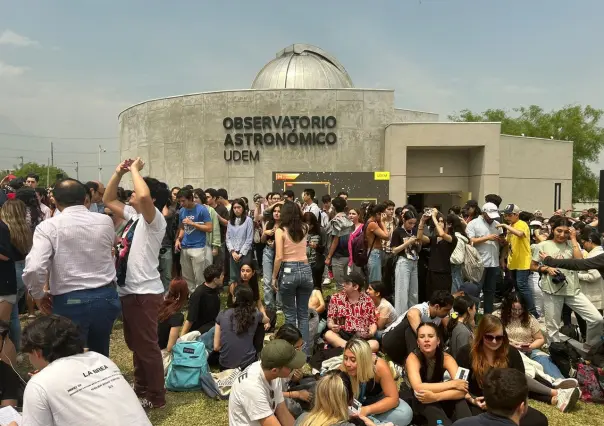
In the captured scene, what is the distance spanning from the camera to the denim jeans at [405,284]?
706 cm

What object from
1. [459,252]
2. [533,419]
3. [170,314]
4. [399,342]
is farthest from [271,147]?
[533,419]

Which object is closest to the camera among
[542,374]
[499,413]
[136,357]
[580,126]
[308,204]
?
[499,413]

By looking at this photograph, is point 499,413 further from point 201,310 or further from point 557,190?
point 557,190

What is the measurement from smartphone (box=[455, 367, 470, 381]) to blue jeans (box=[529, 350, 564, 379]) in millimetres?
1569

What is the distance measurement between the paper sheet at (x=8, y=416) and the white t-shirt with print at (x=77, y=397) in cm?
82

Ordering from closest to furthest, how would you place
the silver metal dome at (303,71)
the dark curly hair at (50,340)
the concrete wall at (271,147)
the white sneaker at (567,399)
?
the dark curly hair at (50,340) → the white sneaker at (567,399) → the concrete wall at (271,147) → the silver metal dome at (303,71)

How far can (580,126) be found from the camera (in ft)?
123

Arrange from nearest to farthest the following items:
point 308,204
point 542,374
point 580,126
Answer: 1. point 542,374
2. point 308,204
3. point 580,126

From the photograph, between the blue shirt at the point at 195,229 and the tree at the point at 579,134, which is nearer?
the blue shirt at the point at 195,229

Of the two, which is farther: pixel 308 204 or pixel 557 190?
pixel 557 190

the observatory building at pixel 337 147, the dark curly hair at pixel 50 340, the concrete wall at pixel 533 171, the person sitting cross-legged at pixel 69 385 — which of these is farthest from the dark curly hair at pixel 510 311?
the concrete wall at pixel 533 171

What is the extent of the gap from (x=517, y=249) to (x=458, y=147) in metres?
14.6

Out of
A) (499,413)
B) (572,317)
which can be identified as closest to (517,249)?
(572,317)

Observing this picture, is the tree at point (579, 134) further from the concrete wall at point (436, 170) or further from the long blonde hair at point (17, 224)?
the long blonde hair at point (17, 224)
